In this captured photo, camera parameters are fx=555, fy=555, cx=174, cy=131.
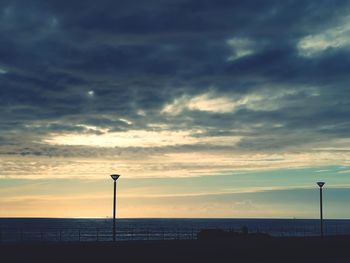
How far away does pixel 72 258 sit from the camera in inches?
1197

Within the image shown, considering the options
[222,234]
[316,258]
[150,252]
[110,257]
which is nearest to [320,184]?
[222,234]

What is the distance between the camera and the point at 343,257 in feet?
113

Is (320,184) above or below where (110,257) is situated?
above

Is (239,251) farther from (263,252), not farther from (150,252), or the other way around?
(150,252)

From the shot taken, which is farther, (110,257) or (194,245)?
(194,245)

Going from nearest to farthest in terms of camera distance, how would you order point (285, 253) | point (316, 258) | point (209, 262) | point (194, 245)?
point (209, 262) < point (316, 258) < point (285, 253) < point (194, 245)

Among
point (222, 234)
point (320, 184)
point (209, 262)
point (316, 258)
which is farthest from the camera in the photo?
point (222, 234)

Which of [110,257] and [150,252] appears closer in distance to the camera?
[110,257]

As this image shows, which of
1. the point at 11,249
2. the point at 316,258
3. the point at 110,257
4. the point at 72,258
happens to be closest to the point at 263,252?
the point at 316,258

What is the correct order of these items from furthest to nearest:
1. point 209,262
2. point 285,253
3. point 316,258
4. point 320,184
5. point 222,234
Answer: point 222,234 → point 320,184 → point 285,253 → point 316,258 → point 209,262

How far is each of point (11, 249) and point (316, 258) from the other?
739 inches

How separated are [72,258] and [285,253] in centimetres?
1415

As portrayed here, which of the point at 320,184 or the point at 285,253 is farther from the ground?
the point at 320,184

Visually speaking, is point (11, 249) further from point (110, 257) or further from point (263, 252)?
point (263, 252)
